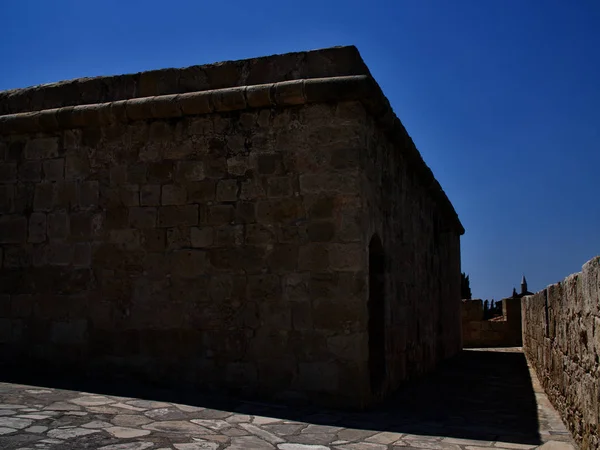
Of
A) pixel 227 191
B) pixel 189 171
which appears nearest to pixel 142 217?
pixel 189 171

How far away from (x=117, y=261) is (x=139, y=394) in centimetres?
152

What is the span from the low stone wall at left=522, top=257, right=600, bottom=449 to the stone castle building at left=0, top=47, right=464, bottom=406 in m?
1.67

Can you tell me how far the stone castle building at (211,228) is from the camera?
5914 millimetres

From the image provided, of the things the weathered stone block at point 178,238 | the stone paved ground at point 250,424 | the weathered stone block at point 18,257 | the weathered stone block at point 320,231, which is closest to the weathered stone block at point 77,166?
the weathered stone block at point 18,257

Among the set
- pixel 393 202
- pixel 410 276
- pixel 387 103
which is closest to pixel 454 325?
pixel 410 276

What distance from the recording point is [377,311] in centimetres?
673

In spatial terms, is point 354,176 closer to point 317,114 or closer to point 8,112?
point 317,114

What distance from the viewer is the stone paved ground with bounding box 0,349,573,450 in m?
4.23

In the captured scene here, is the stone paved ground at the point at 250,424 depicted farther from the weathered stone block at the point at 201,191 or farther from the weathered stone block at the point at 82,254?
the weathered stone block at the point at 201,191

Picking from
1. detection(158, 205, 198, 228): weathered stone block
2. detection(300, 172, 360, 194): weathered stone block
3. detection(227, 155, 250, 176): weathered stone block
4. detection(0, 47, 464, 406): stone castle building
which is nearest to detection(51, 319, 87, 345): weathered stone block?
detection(0, 47, 464, 406): stone castle building

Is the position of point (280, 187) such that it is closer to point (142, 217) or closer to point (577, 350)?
point (142, 217)

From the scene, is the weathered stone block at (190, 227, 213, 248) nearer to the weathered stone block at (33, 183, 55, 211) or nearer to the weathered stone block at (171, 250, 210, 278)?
the weathered stone block at (171, 250, 210, 278)

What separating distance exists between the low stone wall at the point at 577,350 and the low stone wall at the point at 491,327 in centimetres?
1088

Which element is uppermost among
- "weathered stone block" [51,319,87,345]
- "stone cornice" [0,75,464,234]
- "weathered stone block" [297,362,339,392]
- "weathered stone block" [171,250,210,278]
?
"stone cornice" [0,75,464,234]
